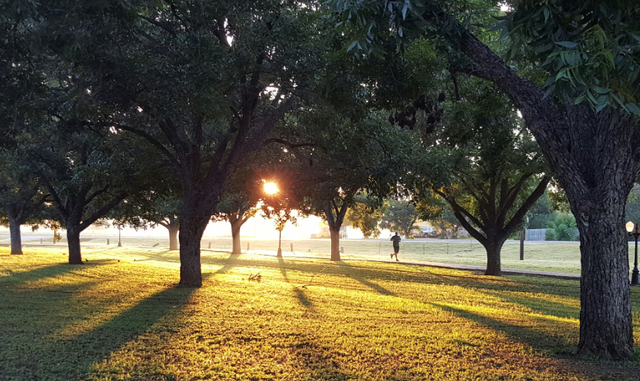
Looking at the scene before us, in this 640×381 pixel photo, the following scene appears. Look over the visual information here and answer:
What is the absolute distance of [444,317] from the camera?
9203 mm

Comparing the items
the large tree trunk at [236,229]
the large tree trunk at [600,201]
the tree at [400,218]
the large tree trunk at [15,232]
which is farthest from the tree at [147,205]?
the tree at [400,218]

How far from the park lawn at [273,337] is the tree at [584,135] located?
→ 2.32 ft

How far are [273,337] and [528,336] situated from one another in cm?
390

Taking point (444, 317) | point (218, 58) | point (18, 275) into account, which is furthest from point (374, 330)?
point (18, 275)

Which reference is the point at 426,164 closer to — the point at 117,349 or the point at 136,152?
the point at 136,152

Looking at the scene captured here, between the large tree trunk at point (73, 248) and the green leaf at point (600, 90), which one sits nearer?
the green leaf at point (600, 90)

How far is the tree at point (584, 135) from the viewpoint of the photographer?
5227 mm

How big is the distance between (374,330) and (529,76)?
30.2 feet

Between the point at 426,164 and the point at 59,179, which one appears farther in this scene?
the point at 59,179

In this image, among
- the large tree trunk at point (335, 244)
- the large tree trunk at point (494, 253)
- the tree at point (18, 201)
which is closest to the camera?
the large tree trunk at point (494, 253)

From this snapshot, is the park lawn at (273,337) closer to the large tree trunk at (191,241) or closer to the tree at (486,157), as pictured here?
the large tree trunk at (191,241)

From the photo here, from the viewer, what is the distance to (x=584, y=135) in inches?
243

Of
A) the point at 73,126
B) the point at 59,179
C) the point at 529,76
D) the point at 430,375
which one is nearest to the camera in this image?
the point at 430,375

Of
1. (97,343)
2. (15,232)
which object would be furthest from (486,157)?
(15,232)
